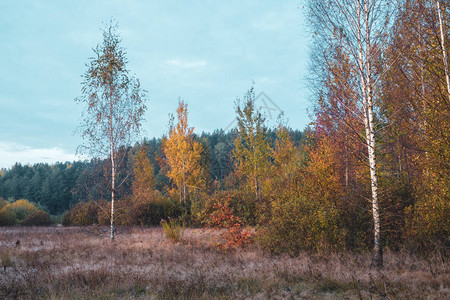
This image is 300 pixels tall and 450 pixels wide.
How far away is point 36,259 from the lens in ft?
29.8

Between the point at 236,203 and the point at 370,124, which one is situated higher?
the point at 370,124

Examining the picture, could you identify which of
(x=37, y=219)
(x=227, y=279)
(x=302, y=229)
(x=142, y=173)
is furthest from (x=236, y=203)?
(x=37, y=219)

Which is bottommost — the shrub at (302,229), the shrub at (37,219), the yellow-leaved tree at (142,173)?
the shrub at (37,219)

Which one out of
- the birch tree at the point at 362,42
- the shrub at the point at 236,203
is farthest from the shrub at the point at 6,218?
the birch tree at the point at 362,42

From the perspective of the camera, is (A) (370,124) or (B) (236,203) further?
(B) (236,203)

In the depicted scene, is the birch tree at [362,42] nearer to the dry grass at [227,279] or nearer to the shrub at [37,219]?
the dry grass at [227,279]

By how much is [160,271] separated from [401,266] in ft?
19.4

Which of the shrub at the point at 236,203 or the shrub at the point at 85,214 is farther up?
the shrub at the point at 236,203

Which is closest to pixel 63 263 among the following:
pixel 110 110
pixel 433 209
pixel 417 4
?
pixel 110 110

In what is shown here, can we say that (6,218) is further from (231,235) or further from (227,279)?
(227,279)

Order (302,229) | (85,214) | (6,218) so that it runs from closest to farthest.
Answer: (302,229), (85,214), (6,218)

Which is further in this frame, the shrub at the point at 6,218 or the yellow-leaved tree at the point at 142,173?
the yellow-leaved tree at the point at 142,173

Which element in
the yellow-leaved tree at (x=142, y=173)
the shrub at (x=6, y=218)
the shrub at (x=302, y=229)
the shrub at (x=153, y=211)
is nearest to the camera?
the shrub at (x=302, y=229)

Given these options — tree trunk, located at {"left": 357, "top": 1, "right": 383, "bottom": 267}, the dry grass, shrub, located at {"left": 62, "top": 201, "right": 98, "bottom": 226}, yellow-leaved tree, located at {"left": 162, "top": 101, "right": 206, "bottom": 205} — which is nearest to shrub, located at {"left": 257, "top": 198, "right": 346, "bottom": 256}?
the dry grass
